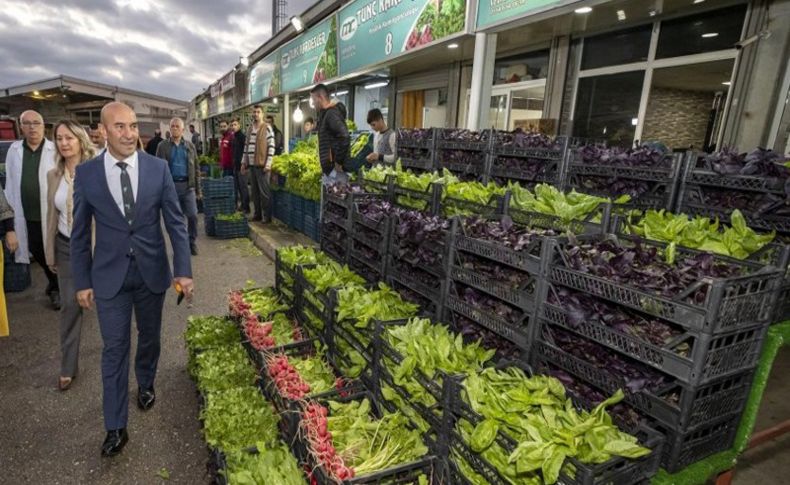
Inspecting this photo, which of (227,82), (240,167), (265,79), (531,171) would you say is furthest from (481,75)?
(227,82)

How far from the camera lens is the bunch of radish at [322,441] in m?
2.14

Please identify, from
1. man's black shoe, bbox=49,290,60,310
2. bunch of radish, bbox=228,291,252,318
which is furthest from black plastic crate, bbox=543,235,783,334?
man's black shoe, bbox=49,290,60,310

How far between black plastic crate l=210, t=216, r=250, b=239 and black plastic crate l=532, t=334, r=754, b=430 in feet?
28.8

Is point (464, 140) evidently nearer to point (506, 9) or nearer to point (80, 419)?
point (506, 9)

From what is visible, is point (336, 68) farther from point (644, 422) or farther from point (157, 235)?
point (644, 422)

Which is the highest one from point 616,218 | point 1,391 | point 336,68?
point 336,68

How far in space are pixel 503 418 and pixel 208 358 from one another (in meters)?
2.64

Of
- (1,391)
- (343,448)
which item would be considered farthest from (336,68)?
(343,448)

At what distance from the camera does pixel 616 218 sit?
2695mm

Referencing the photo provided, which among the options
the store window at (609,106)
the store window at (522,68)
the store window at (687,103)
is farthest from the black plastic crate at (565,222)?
the store window at (522,68)

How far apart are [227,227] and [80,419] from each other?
6.43 metres

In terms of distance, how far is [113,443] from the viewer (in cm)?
304

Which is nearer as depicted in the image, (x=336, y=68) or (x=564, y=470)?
(x=564, y=470)

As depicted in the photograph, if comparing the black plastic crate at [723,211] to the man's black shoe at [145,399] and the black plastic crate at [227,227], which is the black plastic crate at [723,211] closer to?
the man's black shoe at [145,399]
